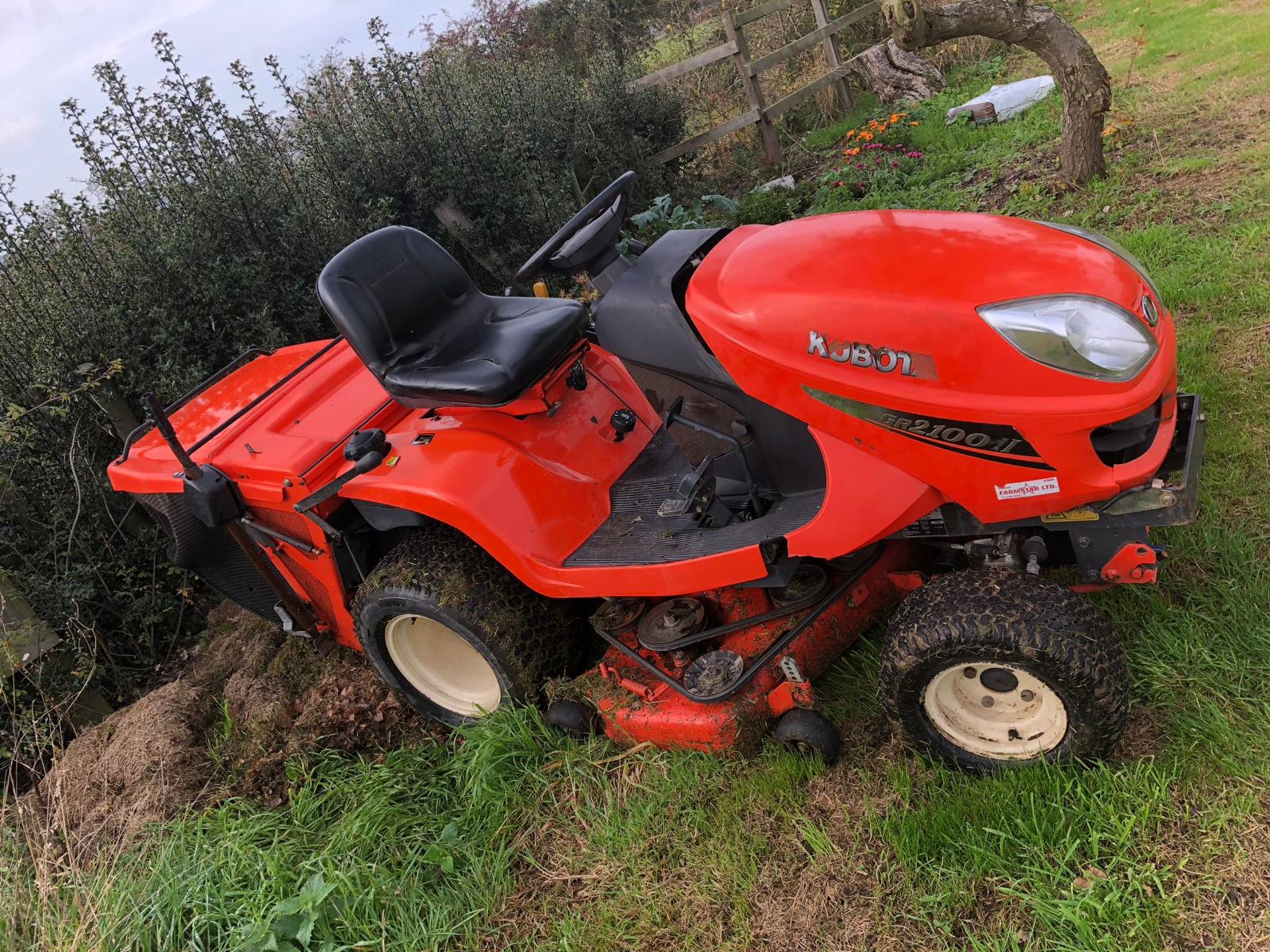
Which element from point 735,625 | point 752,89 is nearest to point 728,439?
point 735,625

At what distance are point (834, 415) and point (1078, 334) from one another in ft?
1.77

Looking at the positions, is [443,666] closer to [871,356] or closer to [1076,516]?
[871,356]

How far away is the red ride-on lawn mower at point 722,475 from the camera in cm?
196

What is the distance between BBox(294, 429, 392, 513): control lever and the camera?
273 centimetres

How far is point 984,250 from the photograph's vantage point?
2066 millimetres

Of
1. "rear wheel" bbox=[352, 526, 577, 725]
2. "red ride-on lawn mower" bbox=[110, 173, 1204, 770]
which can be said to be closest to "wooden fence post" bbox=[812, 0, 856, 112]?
"red ride-on lawn mower" bbox=[110, 173, 1204, 770]

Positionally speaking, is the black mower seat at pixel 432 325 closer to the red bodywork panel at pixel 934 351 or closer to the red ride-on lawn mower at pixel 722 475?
the red ride-on lawn mower at pixel 722 475

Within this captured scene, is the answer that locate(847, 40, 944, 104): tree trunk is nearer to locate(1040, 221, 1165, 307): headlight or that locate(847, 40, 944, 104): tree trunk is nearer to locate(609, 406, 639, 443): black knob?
locate(609, 406, 639, 443): black knob

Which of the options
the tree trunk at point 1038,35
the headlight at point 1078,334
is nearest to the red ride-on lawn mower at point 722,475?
the headlight at point 1078,334

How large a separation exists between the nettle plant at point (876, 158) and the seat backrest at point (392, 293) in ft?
12.1

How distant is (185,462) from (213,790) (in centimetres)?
115

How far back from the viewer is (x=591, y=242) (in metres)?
2.57

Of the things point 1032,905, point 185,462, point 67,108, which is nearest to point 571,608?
point 185,462

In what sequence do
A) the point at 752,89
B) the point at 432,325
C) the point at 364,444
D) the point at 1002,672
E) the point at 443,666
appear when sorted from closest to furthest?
the point at 1002,672, the point at 364,444, the point at 432,325, the point at 443,666, the point at 752,89
